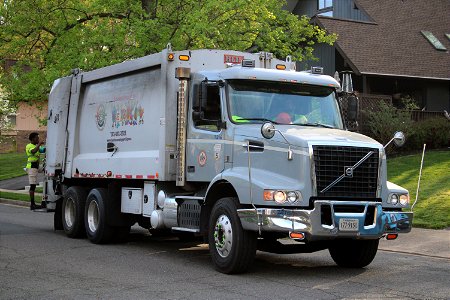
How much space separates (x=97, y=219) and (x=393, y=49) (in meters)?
21.4

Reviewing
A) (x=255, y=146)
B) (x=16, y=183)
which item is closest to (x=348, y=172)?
(x=255, y=146)

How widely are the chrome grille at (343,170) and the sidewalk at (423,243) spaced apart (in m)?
2.78

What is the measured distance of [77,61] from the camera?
20.7 meters

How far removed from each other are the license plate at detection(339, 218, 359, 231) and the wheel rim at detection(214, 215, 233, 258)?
1437 millimetres

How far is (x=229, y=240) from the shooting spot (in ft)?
31.5

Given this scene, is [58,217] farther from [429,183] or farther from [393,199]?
[429,183]

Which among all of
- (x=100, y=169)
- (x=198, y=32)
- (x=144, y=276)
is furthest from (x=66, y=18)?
(x=144, y=276)

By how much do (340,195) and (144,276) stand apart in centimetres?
273

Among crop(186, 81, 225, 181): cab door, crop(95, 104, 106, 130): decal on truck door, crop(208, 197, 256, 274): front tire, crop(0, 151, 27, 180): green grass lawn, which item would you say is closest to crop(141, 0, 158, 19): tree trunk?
crop(95, 104, 106, 130): decal on truck door

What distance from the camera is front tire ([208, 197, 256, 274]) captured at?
9406 mm

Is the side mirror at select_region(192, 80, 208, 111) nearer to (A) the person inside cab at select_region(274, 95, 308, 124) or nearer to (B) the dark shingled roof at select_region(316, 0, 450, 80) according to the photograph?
(A) the person inside cab at select_region(274, 95, 308, 124)

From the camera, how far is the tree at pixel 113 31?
20.6 m

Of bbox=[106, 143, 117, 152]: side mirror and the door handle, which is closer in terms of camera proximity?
the door handle

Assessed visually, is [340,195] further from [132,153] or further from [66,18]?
[66,18]
